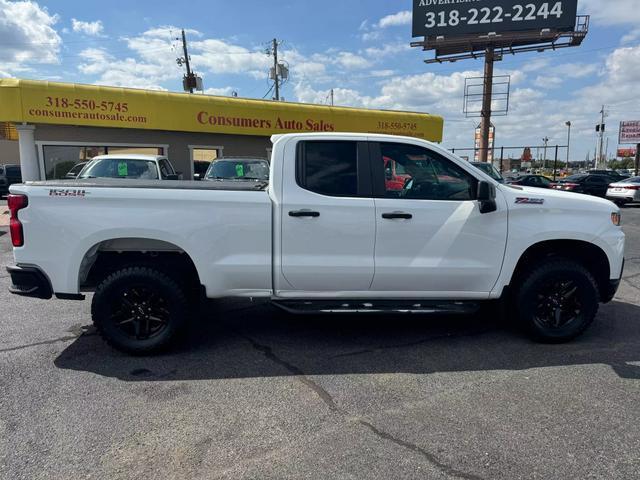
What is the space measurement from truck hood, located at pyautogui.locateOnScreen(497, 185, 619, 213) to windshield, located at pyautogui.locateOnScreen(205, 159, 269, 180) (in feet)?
22.3

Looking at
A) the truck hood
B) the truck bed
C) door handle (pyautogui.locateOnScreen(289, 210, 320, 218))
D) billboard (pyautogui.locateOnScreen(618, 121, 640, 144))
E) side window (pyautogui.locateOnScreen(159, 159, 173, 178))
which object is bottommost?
door handle (pyautogui.locateOnScreen(289, 210, 320, 218))

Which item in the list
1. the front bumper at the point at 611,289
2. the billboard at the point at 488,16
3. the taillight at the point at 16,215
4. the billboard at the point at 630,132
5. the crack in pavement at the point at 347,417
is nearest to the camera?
the crack in pavement at the point at 347,417

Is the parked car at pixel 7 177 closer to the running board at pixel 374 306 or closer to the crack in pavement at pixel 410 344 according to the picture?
the running board at pixel 374 306

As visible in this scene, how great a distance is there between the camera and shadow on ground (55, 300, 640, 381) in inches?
156

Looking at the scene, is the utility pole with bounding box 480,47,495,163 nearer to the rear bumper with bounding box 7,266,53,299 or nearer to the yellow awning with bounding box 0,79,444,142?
the yellow awning with bounding box 0,79,444,142

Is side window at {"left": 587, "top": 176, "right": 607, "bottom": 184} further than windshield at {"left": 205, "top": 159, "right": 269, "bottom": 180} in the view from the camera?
Yes

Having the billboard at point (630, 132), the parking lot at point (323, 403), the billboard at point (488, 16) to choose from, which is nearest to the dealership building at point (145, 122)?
the parking lot at point (323, 403)

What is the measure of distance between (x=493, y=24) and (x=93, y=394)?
3160cm

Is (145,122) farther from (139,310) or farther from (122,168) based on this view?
(139,310)

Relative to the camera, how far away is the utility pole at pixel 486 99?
29.8 meters

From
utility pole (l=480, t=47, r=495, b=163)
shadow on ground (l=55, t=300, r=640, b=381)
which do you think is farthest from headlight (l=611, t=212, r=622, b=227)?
utility pole (l=480, t=47, r=495, b=163)

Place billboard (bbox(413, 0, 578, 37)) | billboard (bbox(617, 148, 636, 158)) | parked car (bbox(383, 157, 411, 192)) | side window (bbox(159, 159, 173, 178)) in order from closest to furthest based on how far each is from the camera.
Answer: parked car (bbox(383, 157, 411, 192))
side window (bbox(159, 159, 173, 178))
billboard (bbox(413, 0, 578, 37))
billboard (bbox(617, 148, 636, 158))

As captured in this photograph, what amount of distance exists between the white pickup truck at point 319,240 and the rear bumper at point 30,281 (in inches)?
0.5

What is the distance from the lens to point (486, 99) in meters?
30.0
